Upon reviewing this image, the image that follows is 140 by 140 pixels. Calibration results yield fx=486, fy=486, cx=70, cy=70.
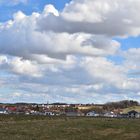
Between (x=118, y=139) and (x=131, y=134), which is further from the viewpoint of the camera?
(x=131, y=134)

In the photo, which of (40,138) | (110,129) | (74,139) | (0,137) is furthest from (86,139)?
(110,129)

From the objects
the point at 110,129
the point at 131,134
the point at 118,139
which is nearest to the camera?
the point at 118,139

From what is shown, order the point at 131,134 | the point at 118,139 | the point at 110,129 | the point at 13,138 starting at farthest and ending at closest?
the point at 110,129, the point at 131,134, the point at 118,139, the point at 13,138

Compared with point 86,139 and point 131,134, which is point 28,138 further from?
point 131,134

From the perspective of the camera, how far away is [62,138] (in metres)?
59.9

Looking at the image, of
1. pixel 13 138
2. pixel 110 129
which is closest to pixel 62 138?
pixel 13 138

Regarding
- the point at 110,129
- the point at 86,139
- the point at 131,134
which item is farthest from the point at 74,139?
the point at 110,129

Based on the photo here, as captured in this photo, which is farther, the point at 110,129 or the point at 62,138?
the point at 110,129

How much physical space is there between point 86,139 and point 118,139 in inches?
196

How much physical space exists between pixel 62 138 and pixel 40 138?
8.96 feet

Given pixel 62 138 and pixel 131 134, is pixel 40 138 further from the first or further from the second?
pixel 131 134

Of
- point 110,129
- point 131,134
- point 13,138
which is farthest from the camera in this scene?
point 110,129

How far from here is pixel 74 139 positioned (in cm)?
5875

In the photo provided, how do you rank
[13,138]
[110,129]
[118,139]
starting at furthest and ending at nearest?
[110,129], [118,139], [13,138]
